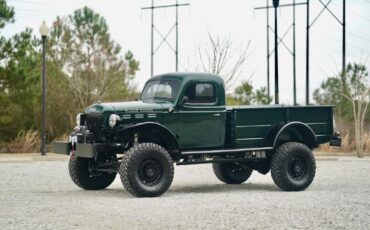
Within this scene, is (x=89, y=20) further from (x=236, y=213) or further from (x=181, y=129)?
(x=236, y=213)

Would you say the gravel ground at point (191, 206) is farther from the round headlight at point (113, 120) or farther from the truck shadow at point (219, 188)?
the round headlight at point (113, 120)

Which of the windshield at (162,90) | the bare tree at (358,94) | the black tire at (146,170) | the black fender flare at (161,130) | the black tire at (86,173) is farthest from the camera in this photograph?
the bare tree at (358,94)

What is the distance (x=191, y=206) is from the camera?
11516 mm

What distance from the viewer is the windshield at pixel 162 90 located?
1392 centimetres

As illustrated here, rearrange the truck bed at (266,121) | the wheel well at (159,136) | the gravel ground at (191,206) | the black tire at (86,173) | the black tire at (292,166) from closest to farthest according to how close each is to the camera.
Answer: the gravel ground at (191,206) → the wheel well at (159,136) → the truck bed at (266,121) → the black tire at (86,173) → the black tire at (292,166)

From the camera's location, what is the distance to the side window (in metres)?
14.0

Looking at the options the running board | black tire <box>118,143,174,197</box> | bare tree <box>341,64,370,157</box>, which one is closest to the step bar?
the running board

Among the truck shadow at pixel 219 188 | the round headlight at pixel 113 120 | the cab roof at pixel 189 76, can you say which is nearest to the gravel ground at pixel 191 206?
the truck shadow at pixel 219 188

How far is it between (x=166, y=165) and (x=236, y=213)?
9.19ft

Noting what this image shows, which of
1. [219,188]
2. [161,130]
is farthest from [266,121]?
[161,130]

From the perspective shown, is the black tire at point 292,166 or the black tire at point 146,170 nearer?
the black tire at point 146,170

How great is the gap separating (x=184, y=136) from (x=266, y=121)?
6.45 feet

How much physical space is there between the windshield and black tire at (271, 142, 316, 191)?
8.64 ft

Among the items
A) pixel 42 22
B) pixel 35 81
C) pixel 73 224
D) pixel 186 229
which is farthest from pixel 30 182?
pixel 35 81
